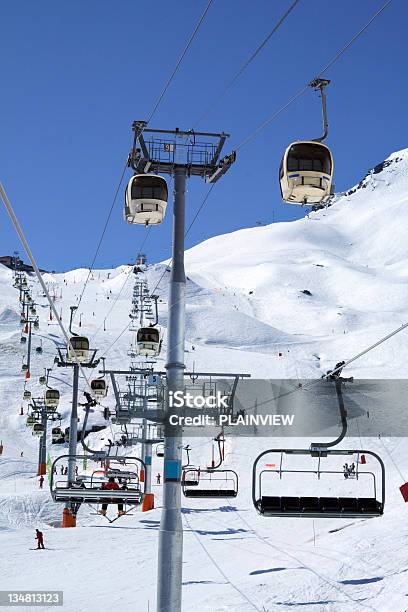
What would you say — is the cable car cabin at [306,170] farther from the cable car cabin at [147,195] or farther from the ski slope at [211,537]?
the ski slope at [211,537]

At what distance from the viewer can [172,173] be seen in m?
12.8

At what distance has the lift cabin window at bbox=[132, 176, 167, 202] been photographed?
11398mm

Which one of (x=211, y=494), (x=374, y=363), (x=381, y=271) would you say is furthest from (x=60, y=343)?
(x=381, y=271)

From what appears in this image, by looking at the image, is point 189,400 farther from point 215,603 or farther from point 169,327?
point 215,603

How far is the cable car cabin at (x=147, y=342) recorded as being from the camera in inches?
811

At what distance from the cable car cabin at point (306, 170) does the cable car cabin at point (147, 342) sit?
12.2 meters

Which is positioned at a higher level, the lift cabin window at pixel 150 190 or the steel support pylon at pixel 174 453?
the lift cabin window at pixel 150 190

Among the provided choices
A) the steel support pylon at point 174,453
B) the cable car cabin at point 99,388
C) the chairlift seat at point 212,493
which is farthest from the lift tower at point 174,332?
the cable car cabin at point 99,388

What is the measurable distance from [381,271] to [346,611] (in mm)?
186330

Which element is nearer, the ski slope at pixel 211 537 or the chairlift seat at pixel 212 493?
the ski slope at pixel 211 537

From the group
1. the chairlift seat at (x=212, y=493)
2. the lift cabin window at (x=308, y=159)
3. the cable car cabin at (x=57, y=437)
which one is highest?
the lift cabin window at (x=308, y=159)

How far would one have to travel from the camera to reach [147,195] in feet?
37.4

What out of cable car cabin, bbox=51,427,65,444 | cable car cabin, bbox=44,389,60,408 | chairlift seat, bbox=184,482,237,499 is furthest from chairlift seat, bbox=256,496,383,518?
cable car cabin, bbox=51,427,65,444

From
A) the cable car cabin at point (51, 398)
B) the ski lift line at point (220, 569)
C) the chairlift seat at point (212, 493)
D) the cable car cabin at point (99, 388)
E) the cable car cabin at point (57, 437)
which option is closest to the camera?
the ski lift line at point (220, 569)
